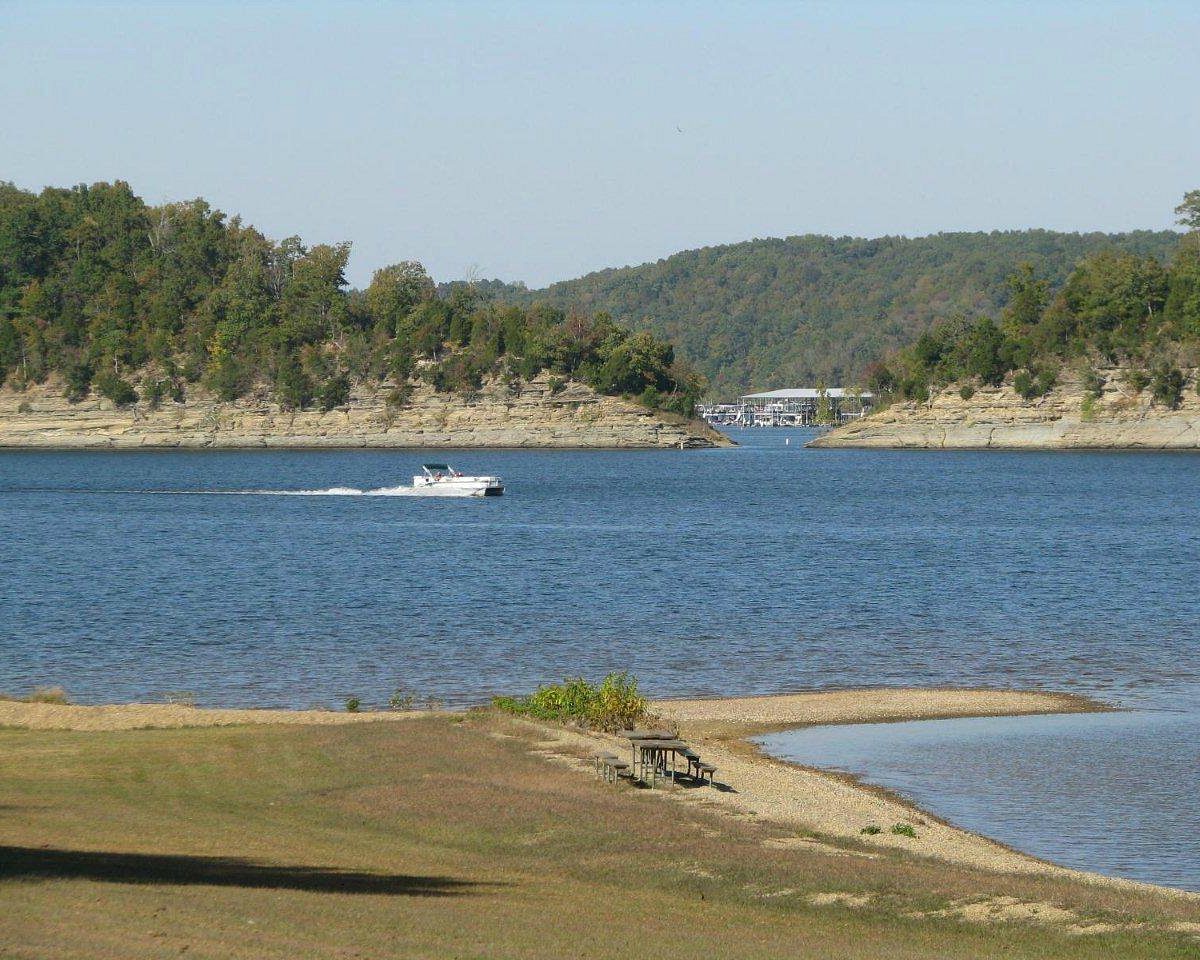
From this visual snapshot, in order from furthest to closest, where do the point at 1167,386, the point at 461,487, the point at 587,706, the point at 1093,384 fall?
the point at 1093,384 < the point at 1167,386 < the point at 461,487 < the point at 587,706

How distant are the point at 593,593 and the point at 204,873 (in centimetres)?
3730

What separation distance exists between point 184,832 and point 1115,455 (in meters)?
179

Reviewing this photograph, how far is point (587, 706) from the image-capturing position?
1050 inches

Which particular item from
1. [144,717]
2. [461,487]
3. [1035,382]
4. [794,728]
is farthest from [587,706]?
[1035,382]

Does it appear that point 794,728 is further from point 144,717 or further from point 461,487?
point 461,487

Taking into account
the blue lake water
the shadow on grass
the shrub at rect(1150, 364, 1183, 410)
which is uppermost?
the shrub at rect(1150, 364, 1183, 410)

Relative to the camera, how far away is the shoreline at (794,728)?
19188 millimetres

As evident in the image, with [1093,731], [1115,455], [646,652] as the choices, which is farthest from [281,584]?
[1115,455]

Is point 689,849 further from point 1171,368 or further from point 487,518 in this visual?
point 1171,368

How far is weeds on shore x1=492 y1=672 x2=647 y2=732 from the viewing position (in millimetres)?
26359

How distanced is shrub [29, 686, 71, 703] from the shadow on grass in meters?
13.7

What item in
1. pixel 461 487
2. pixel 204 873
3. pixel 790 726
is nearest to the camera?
pixel 204 873

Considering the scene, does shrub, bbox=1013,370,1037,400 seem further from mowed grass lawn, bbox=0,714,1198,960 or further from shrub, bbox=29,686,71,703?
mowed grass lawn, bbox=0,714,1198,960

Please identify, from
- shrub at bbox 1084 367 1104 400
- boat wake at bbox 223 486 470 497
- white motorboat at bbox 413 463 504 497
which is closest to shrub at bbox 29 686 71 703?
white motorboat at bbox 413 463 504 497
